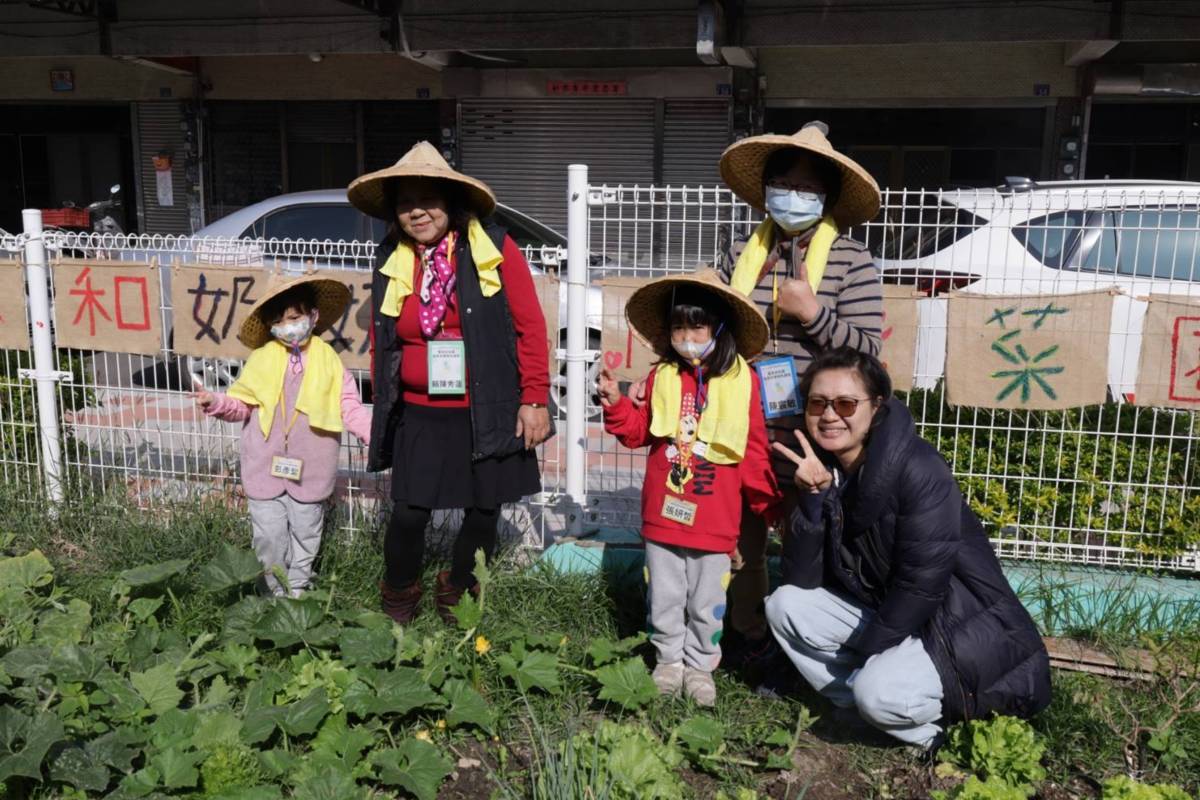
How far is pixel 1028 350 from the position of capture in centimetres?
385

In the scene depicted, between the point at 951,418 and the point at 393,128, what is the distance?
11390 millimetres

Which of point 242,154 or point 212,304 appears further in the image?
point 242,154

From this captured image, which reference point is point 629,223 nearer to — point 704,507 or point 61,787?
point 704,507

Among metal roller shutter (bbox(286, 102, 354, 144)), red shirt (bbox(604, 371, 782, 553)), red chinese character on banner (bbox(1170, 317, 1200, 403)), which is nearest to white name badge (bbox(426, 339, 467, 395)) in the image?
red shirt (bbox(604, 371, 782, 553))

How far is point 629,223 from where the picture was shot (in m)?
4.28

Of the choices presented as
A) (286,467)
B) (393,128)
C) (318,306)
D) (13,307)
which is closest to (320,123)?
(393,128)

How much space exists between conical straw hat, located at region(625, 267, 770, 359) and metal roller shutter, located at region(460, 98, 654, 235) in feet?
33.1

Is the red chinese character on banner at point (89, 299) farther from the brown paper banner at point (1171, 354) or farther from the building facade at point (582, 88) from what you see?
the building facade at point (582, 88)

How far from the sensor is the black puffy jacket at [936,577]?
2.93 metres

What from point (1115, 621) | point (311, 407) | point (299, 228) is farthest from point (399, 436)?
point (299, 228)

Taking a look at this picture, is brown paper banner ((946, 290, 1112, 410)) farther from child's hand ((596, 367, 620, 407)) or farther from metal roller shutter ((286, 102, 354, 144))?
metal roller shutter ((286, 102, 354, 144))

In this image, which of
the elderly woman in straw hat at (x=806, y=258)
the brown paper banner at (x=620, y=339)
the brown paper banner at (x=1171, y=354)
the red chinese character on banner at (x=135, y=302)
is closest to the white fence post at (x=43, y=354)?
the red chinese character on banner at (x=135, y=302)

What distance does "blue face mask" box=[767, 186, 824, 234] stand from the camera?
3131 mm

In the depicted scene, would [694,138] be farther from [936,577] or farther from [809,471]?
[936,577]
